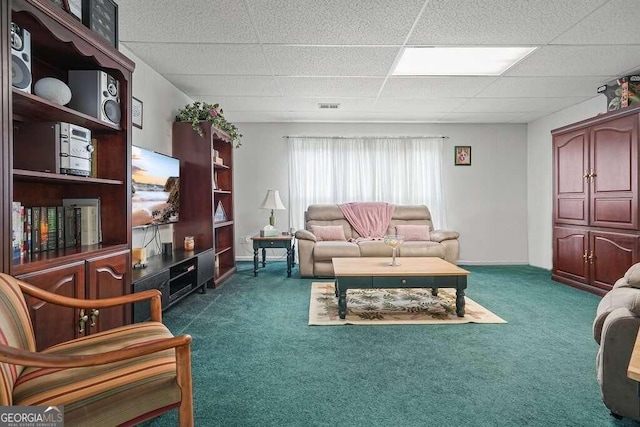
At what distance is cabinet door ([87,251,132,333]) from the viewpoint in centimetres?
205

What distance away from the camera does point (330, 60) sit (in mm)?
3496

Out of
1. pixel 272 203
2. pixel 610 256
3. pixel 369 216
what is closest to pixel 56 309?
pixel 272 203

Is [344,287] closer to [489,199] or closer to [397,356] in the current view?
[397,356]

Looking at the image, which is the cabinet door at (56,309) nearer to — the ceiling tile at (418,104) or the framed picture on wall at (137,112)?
the framed picture on wall at (137,112)

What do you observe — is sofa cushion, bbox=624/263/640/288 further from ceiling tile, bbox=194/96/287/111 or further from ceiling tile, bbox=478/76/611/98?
ceiling tile, bbox=194/96/287/111

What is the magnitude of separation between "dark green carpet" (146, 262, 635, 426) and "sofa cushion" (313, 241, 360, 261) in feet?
4.54

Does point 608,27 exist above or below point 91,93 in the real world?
above

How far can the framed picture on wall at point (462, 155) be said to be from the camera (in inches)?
247

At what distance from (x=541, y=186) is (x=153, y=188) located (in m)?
5.66

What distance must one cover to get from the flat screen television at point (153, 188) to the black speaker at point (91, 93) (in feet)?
2.87

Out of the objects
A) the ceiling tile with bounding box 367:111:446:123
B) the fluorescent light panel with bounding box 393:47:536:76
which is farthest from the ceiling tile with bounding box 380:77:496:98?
the ceiling tile with bounding box 367:111:446:123

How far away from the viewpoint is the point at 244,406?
1820 mm

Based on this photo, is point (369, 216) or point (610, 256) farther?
point (369, 216)

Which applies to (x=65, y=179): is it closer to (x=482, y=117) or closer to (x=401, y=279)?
(x=401, y=279)
